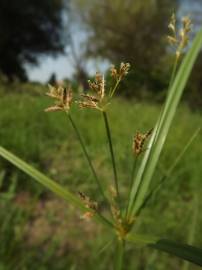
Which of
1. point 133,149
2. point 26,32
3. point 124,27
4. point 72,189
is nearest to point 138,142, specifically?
point 133,149

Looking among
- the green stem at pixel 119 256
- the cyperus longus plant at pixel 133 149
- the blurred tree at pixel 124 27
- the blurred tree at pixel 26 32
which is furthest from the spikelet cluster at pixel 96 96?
the blurred tree at pixel 124 27

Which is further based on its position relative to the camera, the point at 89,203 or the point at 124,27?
the point at 124,27

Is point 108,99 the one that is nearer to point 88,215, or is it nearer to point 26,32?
point 88,215

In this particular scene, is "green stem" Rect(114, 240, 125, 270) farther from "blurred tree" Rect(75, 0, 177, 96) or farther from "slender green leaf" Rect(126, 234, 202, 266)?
"blurred tree" Rect(75, 0, 177, 96)

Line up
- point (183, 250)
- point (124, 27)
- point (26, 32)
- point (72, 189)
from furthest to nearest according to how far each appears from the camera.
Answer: point (124, 27) → point (26, 32) → point (72, 189) → point (183, 250)

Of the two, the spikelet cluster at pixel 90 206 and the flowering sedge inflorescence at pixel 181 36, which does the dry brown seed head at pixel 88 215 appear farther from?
the flowering sedge inflorescence at pixel 181 36

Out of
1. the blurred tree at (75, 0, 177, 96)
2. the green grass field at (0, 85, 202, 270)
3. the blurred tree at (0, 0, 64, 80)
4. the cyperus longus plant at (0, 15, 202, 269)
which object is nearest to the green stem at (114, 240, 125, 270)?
the cyperus longus plant at (0, 15, 202, 269)
